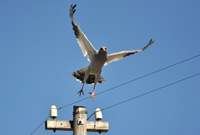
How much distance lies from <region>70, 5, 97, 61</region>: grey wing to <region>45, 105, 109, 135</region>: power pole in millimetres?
3727

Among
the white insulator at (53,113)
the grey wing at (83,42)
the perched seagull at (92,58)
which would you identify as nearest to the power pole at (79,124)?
the white insulator at (53,113)

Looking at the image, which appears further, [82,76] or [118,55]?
[82,76]

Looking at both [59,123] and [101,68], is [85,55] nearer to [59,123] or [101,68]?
[101,68]

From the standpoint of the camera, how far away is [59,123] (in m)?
7.82

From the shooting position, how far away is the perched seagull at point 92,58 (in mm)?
11289

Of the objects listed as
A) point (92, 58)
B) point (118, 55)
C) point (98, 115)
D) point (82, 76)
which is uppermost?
point (118, 55)

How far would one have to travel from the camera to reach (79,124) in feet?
25.5

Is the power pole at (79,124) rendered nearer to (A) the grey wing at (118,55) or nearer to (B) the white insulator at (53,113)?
(B) the white insulator at (53,113)

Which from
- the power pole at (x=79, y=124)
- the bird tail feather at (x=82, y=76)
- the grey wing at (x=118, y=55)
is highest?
the grey wing at (x=118, y=55)

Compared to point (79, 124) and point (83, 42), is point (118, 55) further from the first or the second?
point (79, 124)

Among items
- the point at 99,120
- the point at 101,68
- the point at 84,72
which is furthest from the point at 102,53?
the point at 99,120

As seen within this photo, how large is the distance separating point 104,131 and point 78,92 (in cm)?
361

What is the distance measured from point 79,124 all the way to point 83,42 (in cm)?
441

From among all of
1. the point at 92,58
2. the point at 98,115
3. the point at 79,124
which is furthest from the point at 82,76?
the point at 79,124
